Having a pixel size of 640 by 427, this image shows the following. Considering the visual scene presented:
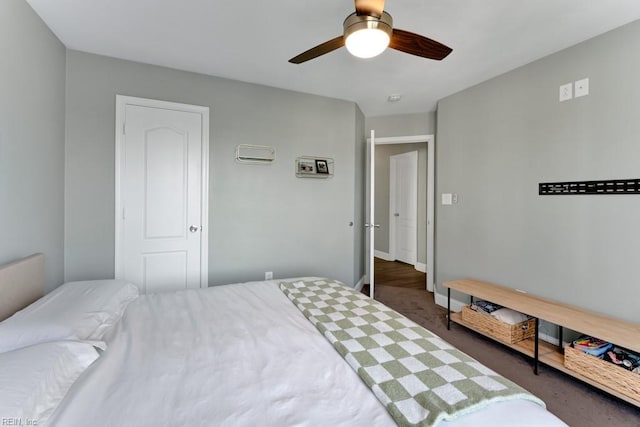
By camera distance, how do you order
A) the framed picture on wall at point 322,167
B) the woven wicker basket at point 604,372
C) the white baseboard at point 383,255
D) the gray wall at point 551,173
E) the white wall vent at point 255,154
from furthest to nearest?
the white baseboard at point 383,255 < the framed picture on wall at point 322,167 < the white wall vent at point 255,154 < the gray wall at point 551,173 < the woven wicker basket at point 604,372

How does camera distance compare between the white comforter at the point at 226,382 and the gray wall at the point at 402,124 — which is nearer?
the white comforter at the point at 226,382

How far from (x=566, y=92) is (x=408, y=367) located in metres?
2.61

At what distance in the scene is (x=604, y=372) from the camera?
184cm

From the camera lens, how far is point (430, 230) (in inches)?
159

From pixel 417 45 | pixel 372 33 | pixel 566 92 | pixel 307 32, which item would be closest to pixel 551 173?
pixel 566 92

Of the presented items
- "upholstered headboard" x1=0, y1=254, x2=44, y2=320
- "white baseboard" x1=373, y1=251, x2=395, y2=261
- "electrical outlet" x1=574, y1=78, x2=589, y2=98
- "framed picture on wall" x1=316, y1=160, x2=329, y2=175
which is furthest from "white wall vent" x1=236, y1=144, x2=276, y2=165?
"white baseboard" x1=373, y1=251, x2=395, y2=261

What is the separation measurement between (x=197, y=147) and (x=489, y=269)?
3198mm

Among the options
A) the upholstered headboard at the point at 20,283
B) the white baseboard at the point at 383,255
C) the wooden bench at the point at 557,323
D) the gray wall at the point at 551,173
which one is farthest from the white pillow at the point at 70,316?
the white baseboard at the point at 383,255

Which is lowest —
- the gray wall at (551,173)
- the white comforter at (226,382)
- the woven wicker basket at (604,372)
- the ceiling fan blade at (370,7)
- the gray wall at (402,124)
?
the woven wicker basket at (604,372)

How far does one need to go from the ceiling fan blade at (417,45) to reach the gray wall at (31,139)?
216cm

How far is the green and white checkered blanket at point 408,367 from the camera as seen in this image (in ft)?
2.99

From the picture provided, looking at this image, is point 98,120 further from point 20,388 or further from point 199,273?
point 20,388

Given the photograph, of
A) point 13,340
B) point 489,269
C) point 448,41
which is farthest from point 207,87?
point 489,269

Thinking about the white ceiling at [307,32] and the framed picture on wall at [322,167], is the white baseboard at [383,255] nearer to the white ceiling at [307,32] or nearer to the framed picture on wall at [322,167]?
the framed picture on wall at [322,167]
